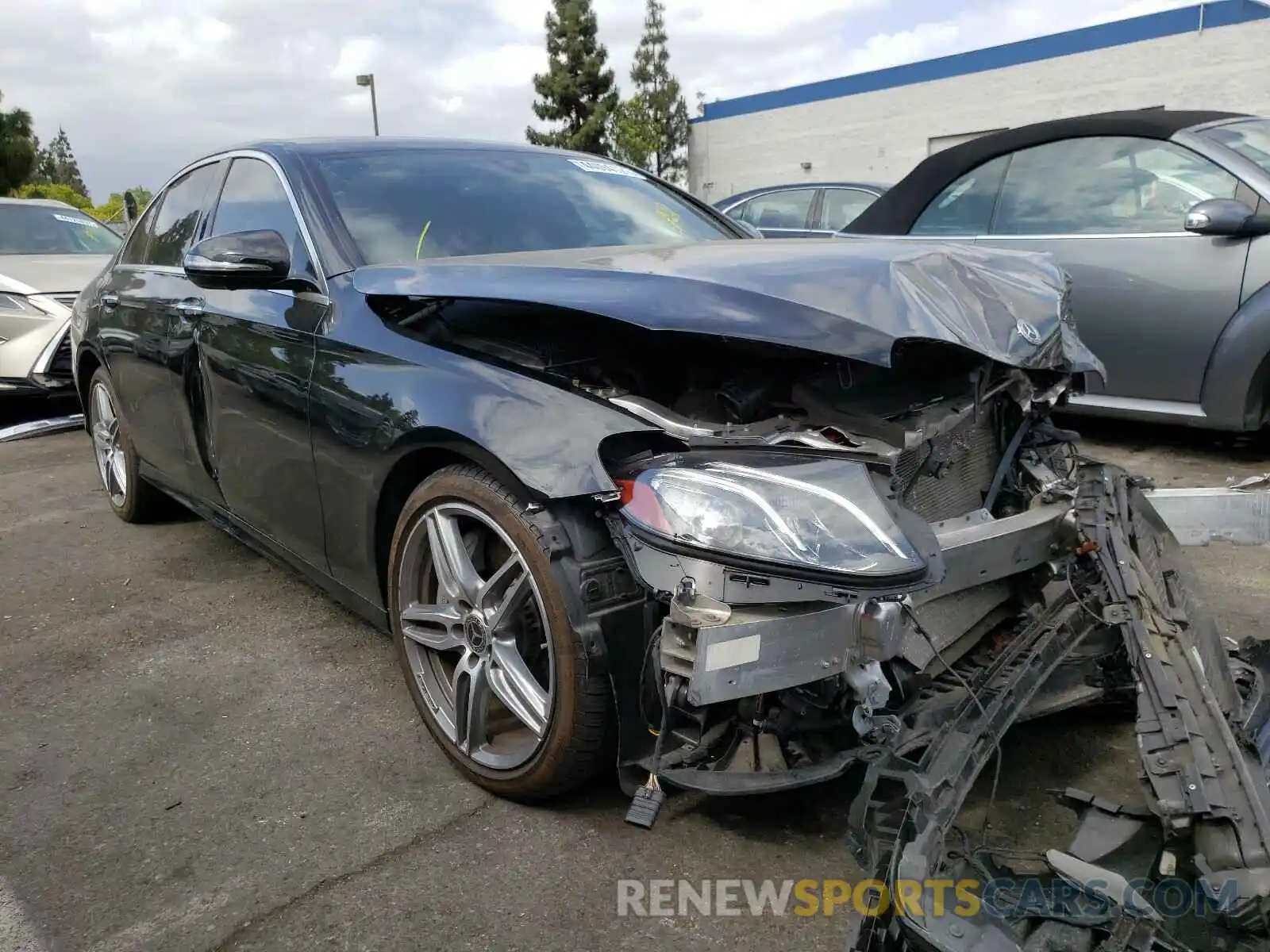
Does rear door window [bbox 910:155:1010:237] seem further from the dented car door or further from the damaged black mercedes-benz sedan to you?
the dented car door

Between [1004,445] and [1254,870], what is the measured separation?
1448mm

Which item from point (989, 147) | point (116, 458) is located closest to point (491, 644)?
Answer: point (116, 458)

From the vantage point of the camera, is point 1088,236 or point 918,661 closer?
point 918,661

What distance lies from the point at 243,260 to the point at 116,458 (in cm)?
258

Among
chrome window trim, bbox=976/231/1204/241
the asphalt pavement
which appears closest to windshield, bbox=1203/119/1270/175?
chrome window trim, bbox=976/231/1204/241

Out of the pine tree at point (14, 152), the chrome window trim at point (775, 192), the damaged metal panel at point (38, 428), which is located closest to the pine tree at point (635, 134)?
the pine tree at point (14, 152)

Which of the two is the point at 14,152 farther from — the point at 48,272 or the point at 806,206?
the point at 806,206

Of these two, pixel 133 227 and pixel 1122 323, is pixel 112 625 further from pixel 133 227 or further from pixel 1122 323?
pixel 1122 323

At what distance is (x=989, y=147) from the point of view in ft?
18.2

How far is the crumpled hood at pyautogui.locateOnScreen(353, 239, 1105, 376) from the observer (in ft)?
6.60

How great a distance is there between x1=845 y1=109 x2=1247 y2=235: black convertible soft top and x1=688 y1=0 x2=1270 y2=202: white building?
13.4m

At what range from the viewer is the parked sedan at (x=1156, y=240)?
4.50 meters

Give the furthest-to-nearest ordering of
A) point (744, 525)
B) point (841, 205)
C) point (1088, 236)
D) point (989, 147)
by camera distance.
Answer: point (841, 205) < point (989, 147) < point (1088, 236) < point (744, 525)

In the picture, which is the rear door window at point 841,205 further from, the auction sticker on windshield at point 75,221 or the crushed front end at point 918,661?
the auction sticker on windshield at point 75,221
